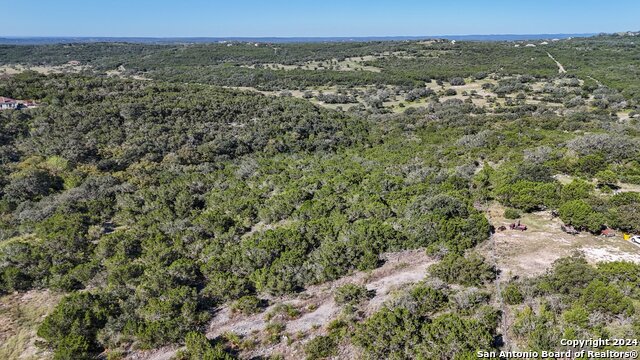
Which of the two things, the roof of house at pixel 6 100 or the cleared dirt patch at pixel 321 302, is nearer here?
the cleared dirt patch at pixel 321 302

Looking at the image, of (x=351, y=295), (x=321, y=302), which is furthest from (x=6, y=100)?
(x=351, y=295)

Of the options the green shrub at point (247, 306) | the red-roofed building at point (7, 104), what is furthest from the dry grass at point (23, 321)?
the red-roofed building at point (7, 104)

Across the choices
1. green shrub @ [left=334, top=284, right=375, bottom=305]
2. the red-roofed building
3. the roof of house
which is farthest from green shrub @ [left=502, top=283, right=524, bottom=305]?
the roof of house

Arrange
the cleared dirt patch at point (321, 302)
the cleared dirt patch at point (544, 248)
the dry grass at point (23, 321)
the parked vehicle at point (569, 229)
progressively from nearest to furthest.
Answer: the dry grass at point (23, 321)
the cleared dirt patch at point (321, 302)
the cleared dirt patch at point (544, 248)
the parked vehicle at point (569, 229)

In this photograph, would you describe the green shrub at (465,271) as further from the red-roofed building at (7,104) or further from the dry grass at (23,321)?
the red-roofed building at (7,104)

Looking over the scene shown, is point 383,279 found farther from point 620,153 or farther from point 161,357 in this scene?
point 620,153

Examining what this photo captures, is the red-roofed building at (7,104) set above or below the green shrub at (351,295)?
above

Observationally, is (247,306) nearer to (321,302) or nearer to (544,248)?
(321,302)

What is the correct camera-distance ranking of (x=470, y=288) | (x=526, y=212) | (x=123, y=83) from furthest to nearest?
(x=123, y=83)
(x=526, y=212)
(x=470, y=288)

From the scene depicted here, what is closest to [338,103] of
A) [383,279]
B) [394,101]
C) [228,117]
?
[394,101]
